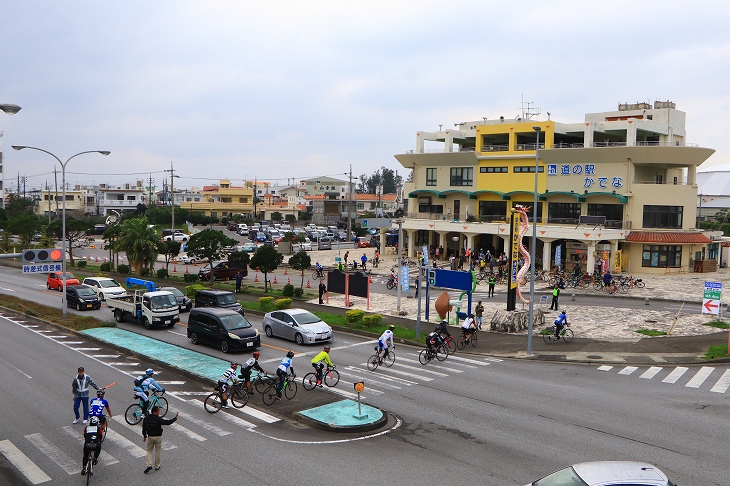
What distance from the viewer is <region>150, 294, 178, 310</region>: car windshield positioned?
30644 mm

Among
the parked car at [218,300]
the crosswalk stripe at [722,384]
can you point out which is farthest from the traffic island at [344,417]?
the parked car at [218,300]

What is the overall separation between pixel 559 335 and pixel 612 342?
2278mm

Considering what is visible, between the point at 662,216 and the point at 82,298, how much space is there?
1871 inches

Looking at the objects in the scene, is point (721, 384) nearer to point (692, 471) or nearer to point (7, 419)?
point (692, 471)

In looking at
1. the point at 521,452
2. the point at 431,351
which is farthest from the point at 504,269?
the point at 521,452

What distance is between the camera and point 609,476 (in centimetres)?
847

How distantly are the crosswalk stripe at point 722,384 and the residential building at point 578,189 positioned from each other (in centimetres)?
2741

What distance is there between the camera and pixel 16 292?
151 feet

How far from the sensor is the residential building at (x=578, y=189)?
5347cm

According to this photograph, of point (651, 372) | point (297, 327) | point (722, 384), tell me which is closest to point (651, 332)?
point (651, 372)

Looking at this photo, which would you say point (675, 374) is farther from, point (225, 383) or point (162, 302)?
Answer: point (162, 302)

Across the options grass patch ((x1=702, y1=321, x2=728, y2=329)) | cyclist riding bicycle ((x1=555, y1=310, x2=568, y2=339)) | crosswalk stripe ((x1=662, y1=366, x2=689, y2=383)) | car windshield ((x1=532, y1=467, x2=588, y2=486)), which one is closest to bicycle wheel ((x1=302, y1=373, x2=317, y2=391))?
car windshield ((x1=532, y1=467, x2=588, y2=486))

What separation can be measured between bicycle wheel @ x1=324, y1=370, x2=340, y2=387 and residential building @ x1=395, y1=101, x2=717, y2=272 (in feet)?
103

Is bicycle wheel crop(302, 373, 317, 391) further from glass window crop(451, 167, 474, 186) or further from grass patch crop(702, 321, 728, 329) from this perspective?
glass window crop(451, 167, 474, 186)
